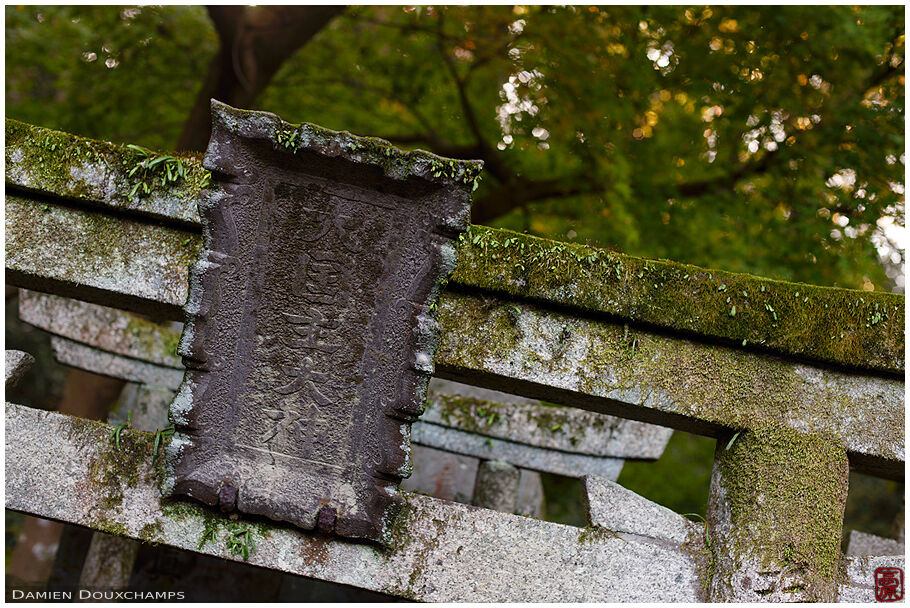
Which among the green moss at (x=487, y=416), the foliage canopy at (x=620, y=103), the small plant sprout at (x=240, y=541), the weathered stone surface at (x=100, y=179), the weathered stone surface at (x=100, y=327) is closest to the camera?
the small plant sprout at (x=240, y=541)

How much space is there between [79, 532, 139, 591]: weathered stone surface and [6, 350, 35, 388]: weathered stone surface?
2.56 metres

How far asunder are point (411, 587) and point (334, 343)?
87cm

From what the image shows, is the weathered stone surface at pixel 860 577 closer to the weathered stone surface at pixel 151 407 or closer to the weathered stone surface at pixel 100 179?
the weathered stone surface at pixel 100 179

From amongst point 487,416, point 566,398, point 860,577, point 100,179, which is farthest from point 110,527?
point 487,416

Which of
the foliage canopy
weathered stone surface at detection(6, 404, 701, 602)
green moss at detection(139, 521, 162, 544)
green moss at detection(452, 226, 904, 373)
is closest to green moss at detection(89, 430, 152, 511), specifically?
weathered stone surface at detection(6, 404, 701, 602)

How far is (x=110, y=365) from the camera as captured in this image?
498cm

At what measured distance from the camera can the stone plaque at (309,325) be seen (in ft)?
7.40

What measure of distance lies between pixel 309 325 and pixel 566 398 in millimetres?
941

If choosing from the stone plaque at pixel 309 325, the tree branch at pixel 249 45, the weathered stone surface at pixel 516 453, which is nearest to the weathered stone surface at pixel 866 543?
the weathered stone surface at pixel 516 453

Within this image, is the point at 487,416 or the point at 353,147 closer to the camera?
the point at 353,147

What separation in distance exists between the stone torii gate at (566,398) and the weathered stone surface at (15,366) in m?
0.01

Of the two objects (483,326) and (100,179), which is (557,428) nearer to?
(483,326)

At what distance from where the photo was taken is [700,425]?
101 inches

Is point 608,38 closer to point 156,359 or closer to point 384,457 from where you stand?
point 156,359
